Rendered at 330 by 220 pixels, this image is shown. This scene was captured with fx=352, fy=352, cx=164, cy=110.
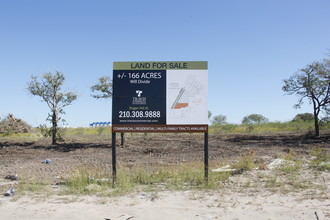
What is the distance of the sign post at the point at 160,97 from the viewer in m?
9.63

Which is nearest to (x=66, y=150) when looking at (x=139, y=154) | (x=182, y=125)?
(x=139, y=154)

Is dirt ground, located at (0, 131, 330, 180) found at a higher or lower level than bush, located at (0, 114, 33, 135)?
lower

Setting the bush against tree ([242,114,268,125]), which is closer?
the bush

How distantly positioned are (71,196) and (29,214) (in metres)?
1.36

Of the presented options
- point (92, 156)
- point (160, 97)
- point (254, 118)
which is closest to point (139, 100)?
point (160, 97)

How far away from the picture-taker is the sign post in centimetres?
963

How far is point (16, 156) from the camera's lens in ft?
53.7

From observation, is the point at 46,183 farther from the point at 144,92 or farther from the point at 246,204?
the point at 246,204

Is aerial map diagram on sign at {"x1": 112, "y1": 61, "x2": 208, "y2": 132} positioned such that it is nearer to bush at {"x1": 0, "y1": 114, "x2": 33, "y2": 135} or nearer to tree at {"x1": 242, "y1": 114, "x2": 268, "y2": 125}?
bush at {"x1": 0, "y1": 114, "x2": 33, "y2": 135}

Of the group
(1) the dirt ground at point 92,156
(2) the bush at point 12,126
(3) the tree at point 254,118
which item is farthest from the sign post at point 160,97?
(3) the tree at point 254,118

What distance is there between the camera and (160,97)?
9.71 metres

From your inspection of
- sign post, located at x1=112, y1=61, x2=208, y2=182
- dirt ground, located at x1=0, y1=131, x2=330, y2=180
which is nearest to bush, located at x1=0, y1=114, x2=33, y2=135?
dirt ground, located at x1=0, y1=131, x2=330, y2=180

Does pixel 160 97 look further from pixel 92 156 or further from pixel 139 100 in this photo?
pixel 92 156

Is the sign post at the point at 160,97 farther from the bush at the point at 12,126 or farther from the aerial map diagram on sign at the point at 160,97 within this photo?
the bush at the point at 12,126
